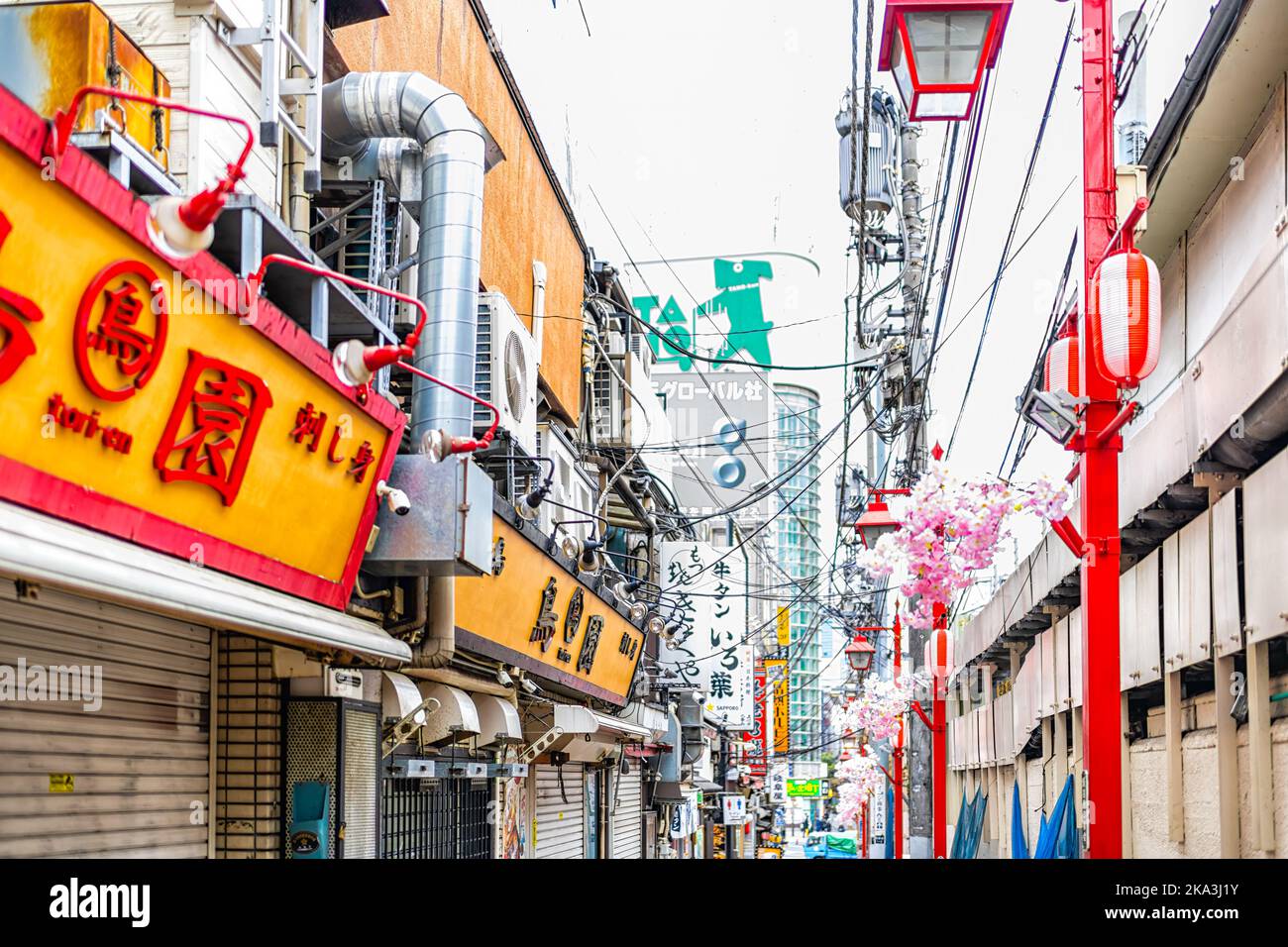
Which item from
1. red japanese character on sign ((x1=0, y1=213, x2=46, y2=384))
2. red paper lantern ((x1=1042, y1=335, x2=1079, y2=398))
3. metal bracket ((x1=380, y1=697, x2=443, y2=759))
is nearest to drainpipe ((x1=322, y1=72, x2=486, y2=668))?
metal bracket ((x1=380, y1=697, x2=443, y2=759))

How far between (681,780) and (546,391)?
15.8m

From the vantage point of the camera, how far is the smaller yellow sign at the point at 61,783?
7.85 metres

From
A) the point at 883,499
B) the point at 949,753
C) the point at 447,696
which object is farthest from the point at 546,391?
the point at 949,753

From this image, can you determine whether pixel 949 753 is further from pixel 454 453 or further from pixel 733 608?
pixel 454 453

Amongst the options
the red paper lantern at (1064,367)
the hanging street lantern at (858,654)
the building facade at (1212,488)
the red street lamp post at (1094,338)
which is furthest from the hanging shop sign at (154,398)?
the hanging street lantern at (858,654)

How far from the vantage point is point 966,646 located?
28875 millimetres

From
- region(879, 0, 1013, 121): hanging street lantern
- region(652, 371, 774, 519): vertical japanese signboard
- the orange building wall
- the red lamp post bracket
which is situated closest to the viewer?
the red lamp post bracket

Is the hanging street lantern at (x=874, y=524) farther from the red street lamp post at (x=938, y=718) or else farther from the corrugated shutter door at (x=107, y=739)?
the corrugated shutter door at (x=107, y=739)

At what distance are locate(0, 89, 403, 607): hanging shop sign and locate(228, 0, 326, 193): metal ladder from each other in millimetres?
2174

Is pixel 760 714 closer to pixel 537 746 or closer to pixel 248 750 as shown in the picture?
pixel 537 746

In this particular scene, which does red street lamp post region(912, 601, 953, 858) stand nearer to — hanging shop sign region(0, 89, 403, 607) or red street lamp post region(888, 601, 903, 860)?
red street lamp post region(888, 601, 903, 860)

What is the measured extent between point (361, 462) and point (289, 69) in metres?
3.78

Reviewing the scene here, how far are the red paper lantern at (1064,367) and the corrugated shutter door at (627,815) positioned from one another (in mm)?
19056

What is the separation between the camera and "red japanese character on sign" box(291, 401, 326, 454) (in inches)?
340
